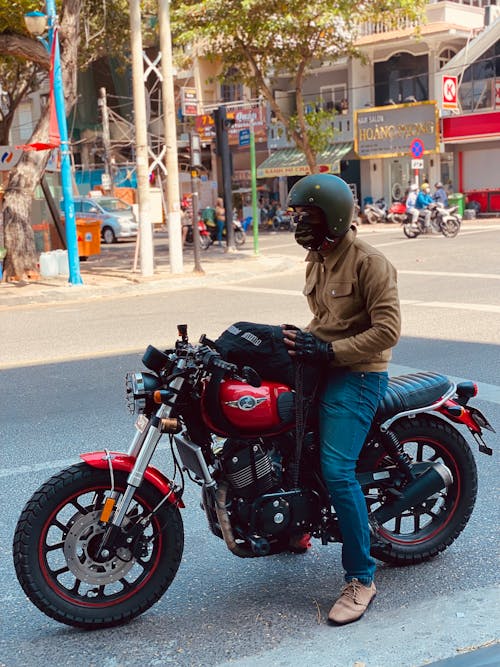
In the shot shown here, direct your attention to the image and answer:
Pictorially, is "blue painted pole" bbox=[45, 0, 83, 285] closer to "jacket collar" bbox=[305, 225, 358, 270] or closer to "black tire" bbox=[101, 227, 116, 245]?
"jacket collar" bbox=[305, 225, 358, 270]

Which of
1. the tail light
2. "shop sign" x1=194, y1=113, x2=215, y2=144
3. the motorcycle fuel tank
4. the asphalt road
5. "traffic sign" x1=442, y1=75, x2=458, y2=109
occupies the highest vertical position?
"traffic sign" x1=442, y1=75, x2=458, y2=109

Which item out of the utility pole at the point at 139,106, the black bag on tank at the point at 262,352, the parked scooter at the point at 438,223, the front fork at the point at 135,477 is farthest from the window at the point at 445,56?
the front fork at the point at 135,477

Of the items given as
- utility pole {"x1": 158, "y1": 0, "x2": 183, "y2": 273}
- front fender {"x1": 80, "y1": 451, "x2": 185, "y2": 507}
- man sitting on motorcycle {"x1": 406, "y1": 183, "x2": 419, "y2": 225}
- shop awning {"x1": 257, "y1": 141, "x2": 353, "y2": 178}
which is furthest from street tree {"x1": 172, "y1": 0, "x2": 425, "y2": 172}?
front fender {"x1": 80, "y1": 451, "x2": 185, "y2": 507}

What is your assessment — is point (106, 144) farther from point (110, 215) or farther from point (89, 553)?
point (89, 553)

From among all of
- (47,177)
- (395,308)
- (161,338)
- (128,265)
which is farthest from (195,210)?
(395,308)

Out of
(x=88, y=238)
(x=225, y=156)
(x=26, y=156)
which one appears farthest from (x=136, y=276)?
(x=225, y=156)

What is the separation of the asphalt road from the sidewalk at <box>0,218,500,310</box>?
4.54 metres

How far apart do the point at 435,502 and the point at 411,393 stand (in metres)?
0.55

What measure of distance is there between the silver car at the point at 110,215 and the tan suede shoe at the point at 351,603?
29079 millimetres

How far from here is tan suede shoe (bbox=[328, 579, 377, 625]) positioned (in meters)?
3.37

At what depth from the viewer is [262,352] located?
3299 mm

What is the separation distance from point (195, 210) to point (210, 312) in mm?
5463

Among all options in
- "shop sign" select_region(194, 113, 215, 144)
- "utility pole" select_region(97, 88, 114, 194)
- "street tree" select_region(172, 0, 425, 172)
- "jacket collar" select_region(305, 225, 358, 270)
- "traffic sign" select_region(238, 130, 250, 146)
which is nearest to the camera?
"jacket collar" select_region(305, 225, 358, 270)

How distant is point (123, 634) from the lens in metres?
3.36
